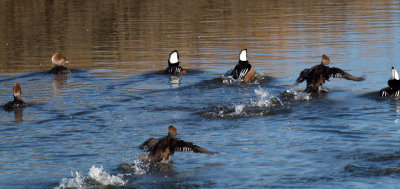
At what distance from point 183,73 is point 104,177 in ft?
32.4

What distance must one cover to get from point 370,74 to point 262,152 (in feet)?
27.8

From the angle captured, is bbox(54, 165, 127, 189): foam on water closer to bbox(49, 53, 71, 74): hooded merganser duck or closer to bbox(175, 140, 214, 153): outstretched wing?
bbox(175, 140, 214, 153): outstretched wing

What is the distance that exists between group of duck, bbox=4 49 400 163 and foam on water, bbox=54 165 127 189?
750 millimetres

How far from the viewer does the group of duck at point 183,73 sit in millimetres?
10852

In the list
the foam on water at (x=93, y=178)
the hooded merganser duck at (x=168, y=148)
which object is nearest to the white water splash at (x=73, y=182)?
the foam on water at (x=93, y=178)

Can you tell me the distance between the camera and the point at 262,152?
Answer: 11672mm

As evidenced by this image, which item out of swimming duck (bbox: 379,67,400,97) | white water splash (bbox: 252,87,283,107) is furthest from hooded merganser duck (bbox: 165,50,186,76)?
swimming duck (bbox: 379,67,400,97)

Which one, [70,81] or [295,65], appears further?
[295,65]

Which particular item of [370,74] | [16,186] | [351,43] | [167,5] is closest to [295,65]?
[370,74]

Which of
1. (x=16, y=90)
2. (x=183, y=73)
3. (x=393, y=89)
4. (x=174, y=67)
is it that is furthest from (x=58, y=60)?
(x=393, y=89)

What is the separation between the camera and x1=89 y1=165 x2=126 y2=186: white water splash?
10.2 m

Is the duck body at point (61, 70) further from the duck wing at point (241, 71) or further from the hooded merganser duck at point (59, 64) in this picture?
the duck wing at point (241, 71)

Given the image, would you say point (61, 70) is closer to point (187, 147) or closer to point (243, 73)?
point (243, 73)

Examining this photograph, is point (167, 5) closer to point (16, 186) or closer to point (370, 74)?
point (370, 74)
